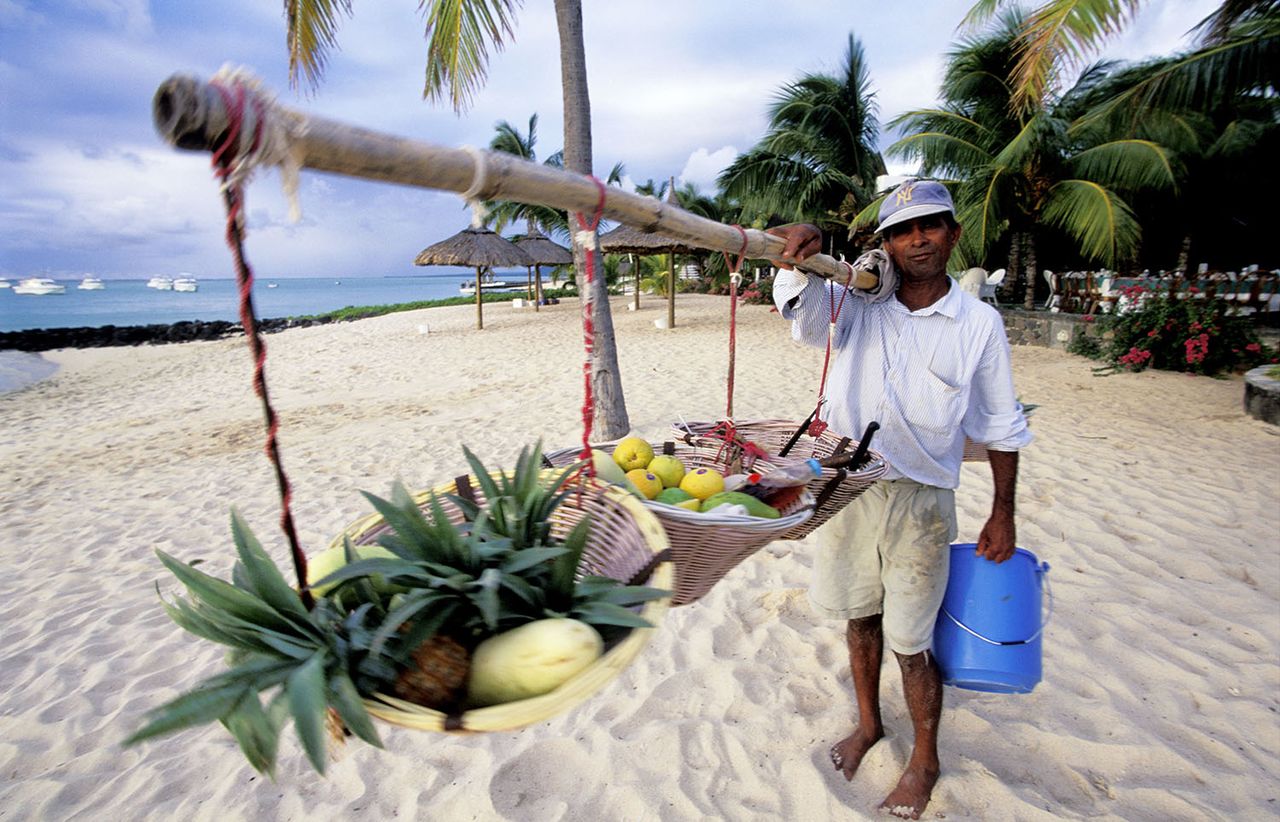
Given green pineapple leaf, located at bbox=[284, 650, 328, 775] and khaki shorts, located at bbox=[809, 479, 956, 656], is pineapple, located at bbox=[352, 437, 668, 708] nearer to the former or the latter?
green pineapple leaf, located at bbox=[284, 650, 328, 775]

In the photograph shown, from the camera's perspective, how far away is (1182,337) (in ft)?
25.5

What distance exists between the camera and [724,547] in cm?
149

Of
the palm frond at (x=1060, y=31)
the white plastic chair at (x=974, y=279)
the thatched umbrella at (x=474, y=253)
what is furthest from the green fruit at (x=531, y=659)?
the thatched umbrella at (x=474, y=253)

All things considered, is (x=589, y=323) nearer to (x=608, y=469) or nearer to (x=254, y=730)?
(x=608, y=469)

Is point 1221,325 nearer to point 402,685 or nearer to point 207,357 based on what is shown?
point 402,685

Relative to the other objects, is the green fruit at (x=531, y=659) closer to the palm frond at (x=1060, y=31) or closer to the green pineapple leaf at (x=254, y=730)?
the green pineapple leaf at (x=254, y=730)

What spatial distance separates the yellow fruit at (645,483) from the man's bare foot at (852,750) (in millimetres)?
1220

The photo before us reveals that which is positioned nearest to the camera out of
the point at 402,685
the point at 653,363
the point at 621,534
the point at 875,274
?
the point at 402,685

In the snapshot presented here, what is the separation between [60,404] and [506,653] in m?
13.2

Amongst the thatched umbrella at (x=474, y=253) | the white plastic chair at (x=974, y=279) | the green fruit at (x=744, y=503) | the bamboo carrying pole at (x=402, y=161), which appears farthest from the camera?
the thatched umbrella at (x=474, y=253)

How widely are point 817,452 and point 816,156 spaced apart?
14.1 metres

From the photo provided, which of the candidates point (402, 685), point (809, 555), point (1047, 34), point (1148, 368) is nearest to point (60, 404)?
point (809, 555)

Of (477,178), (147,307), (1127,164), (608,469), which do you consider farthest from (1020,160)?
(147,307)

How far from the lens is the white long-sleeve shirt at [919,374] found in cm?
184
